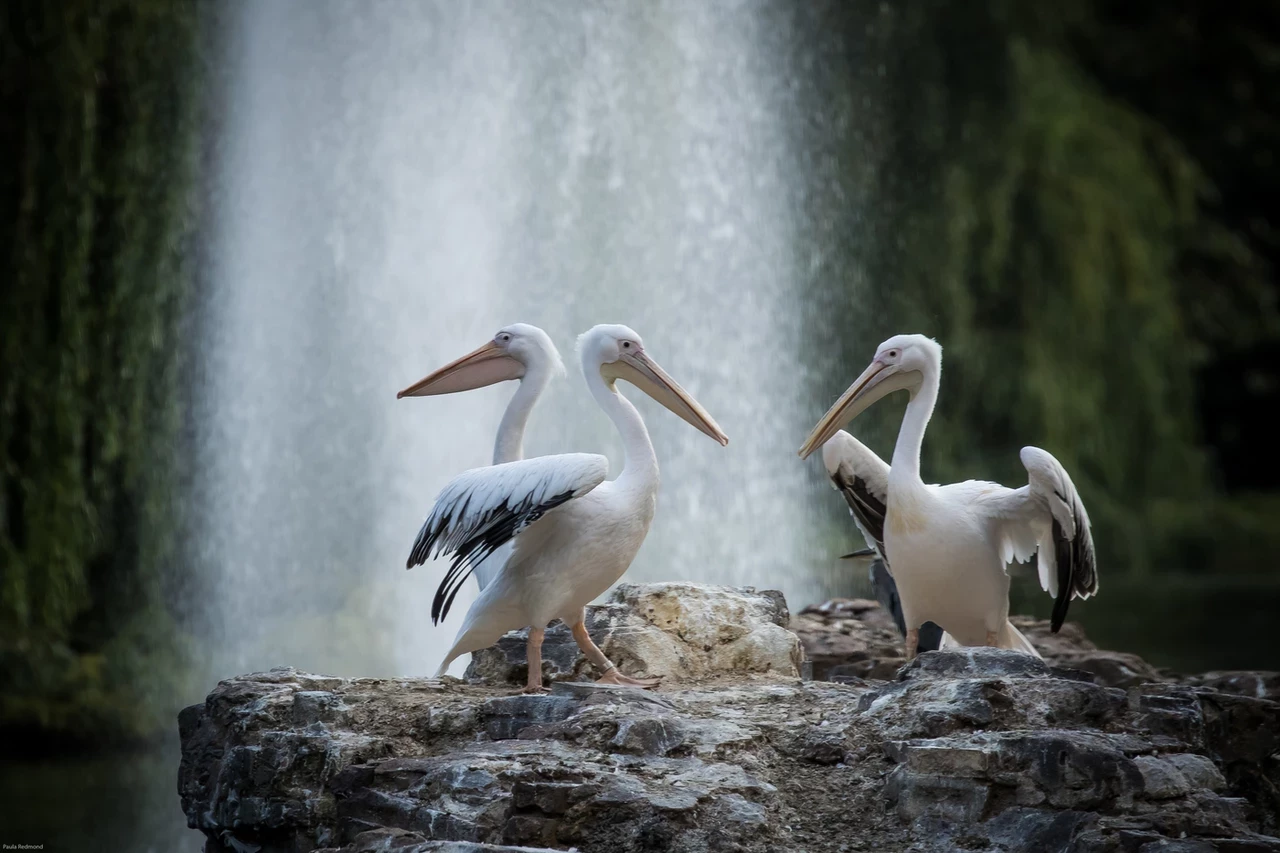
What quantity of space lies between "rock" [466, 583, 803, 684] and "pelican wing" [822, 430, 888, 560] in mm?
551

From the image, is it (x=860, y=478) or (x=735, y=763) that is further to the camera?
(x=860, y=478)

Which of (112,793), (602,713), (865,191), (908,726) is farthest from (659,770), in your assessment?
(865,191)

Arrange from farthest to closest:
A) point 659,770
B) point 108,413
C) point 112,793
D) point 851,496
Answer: point 108,413 < point 112,793 < point 851,496 < point 659,770

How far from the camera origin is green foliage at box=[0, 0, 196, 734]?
8852 mm

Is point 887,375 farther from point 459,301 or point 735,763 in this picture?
point 459,301

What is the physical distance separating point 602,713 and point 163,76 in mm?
6995

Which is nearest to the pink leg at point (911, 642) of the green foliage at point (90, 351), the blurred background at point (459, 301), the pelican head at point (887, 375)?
the pelican head at point (887, 375)

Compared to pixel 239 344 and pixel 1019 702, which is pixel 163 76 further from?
pixel 1019 702

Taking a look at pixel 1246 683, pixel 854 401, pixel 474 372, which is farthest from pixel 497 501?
pixel 1246 683

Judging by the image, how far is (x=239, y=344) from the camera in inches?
395

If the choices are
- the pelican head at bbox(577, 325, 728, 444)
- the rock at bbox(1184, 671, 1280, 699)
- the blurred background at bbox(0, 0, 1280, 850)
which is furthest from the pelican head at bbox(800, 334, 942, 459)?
the blurred background at bbox(0, 0, 1280, 850)

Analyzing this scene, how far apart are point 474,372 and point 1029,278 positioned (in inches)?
306

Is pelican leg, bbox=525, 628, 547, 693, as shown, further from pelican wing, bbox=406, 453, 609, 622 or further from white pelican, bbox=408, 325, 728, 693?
pelican wing, bbox=406, 453, 609, 622

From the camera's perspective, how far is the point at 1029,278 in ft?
40.4
